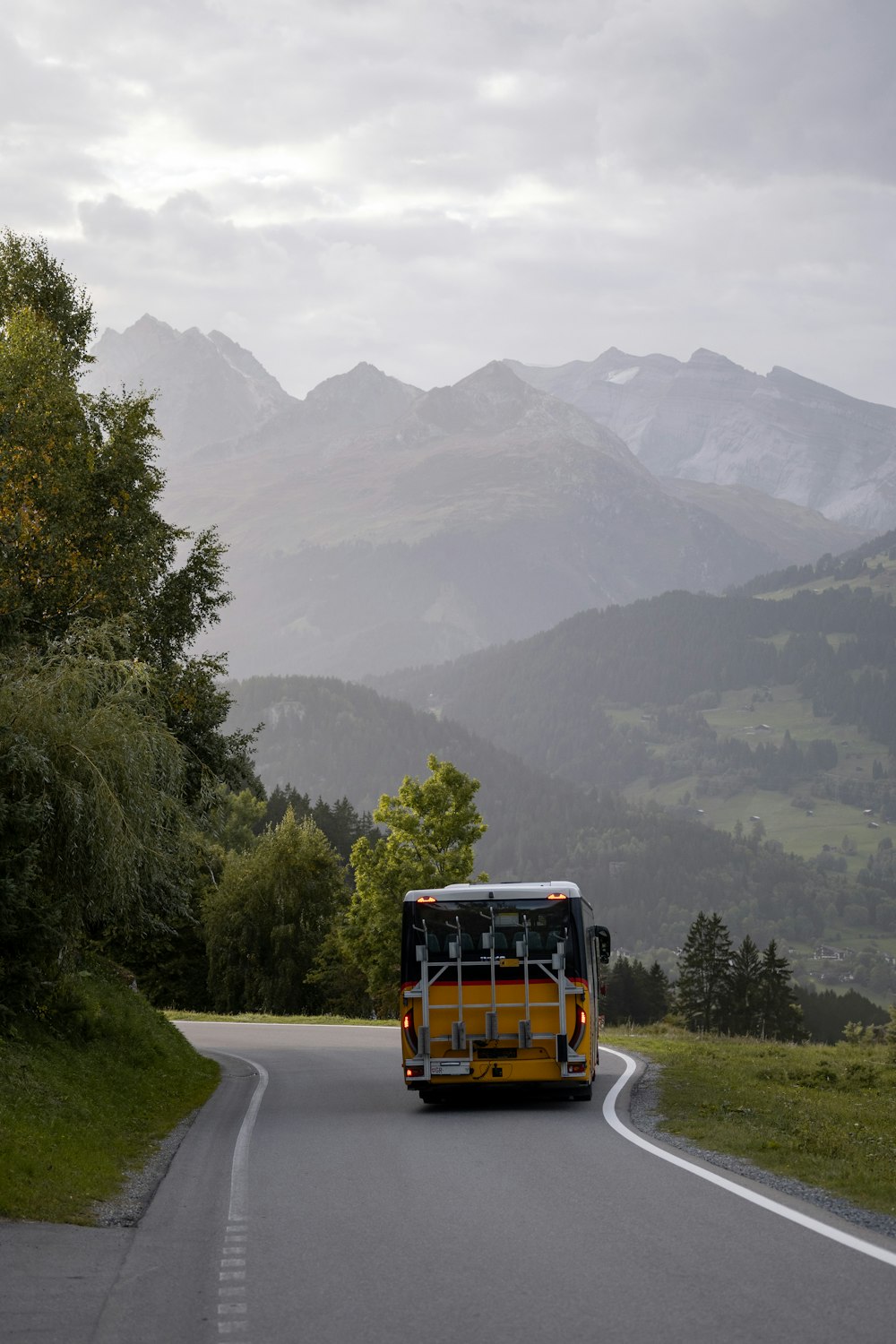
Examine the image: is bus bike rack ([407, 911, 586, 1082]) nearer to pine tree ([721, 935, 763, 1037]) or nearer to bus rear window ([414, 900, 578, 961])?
bus rear window ([414, 900, 578, 961])

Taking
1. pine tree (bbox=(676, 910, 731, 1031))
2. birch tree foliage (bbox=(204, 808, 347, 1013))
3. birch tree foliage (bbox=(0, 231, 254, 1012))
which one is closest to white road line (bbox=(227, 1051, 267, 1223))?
birch tree foliage (bbox=(0, 231, 254, 1012))

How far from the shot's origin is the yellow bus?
18891mm

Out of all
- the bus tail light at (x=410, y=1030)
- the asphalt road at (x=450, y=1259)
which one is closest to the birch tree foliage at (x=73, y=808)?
the asphalt road at (x=450, y=1259)

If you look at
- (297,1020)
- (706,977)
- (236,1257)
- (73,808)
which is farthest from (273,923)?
(236,1257)

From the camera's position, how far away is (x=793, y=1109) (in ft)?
60.0

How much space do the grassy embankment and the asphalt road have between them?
0.80 meters

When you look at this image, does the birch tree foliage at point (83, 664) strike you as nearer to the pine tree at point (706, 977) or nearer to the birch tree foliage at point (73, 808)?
the birch tree foliage at point (73, 808)

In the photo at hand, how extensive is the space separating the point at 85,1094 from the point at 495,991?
5.74 m

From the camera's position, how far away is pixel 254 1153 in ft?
49.2

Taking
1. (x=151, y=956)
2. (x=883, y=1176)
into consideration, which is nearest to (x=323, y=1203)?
(x=883, y=1176)

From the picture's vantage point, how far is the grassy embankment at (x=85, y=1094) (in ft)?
38.4

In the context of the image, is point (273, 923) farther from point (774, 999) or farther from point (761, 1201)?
point (761, 1201)

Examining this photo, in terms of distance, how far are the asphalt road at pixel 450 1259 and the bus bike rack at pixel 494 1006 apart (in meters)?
3.65

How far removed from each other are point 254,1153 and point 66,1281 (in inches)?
264
